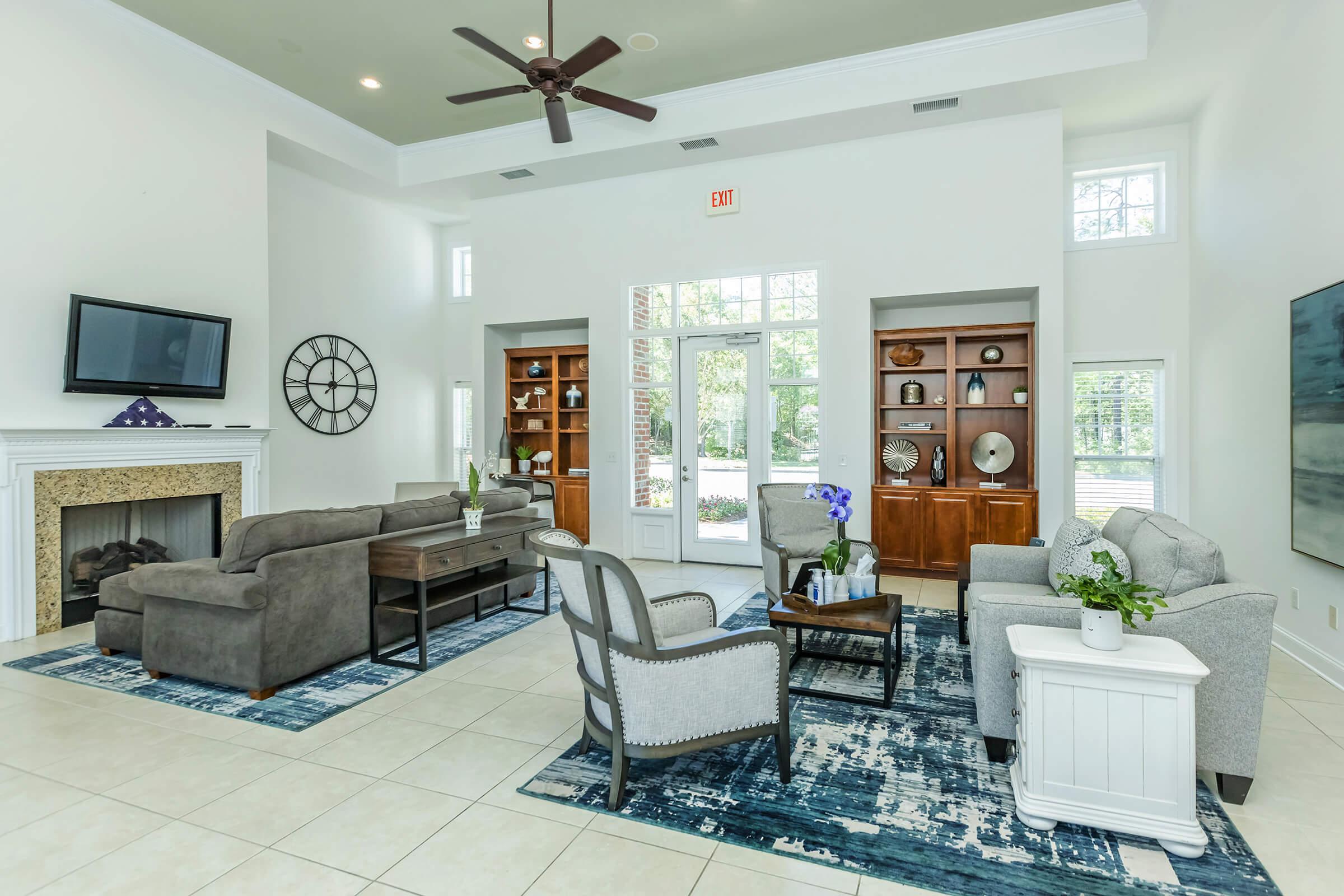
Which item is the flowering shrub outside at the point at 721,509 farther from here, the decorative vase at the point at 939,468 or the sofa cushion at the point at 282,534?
the sofa cushion at the point at 282,534

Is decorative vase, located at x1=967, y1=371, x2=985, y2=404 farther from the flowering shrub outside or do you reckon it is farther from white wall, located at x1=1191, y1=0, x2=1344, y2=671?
the flowering shrub outside

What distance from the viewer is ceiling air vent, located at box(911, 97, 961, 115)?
5.44 m

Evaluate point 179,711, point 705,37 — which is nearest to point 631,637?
point 179,711

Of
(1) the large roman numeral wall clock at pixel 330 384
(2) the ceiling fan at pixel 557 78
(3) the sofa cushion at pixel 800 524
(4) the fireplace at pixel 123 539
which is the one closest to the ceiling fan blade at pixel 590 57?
(2) the ceiling fan at pixel 557 78

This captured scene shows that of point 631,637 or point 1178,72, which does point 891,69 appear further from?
point 631,637

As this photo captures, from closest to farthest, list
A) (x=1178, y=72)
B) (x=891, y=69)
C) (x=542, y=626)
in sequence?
(x=542, y=626)
(x=1178, y=72)
(x=891, y=69)

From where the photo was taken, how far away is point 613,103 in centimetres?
470

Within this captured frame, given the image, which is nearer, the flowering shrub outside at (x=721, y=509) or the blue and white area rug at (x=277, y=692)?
the blue and white area rug at (x=277, y=692)

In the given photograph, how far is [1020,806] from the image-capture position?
2.30 metres

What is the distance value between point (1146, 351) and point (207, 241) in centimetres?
785

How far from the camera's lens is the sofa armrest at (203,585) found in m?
3.22

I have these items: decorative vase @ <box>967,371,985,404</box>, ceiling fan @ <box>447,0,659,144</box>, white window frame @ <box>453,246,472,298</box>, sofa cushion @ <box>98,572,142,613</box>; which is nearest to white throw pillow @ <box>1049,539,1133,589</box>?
decorative vase @ <box>967,371,985,404</box>

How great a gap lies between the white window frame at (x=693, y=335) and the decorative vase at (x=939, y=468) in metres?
0.99

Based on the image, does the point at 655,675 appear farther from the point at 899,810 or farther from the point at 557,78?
the point at 557,78
